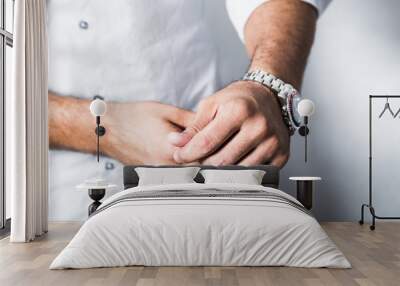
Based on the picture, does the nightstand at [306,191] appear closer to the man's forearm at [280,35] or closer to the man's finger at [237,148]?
the man's finger at [237,148]

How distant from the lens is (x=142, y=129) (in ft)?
24.9

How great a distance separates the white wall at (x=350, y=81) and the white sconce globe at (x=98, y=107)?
99.0 inches

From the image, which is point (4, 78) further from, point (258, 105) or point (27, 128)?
point (258, 105)

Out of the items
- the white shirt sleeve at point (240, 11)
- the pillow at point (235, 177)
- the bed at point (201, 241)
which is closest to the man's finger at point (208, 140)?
the pillow at point (235, 177)

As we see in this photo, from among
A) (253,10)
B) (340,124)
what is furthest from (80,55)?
(340,124)

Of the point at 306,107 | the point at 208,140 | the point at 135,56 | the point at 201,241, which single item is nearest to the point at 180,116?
the point at 208,140

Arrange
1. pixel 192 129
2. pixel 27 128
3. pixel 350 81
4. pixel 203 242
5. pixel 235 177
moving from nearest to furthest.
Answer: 1. pixel 203 242
2. pixel 27 128
3. pixel 235 177
4. pixel 192 129
5. pixel 350 81

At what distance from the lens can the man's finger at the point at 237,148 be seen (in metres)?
7.39

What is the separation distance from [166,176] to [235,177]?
30.6 inches

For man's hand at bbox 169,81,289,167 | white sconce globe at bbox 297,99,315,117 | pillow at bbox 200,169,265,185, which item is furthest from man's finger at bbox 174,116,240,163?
white sconce globe at bbox 297,99,315,117

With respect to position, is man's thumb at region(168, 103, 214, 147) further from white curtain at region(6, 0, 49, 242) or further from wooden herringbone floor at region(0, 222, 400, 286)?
wooden herringbone floor at region(0, 222, 400, 286)

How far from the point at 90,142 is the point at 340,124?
3.15m

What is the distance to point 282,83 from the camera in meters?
7.59

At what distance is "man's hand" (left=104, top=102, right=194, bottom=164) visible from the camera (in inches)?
298
